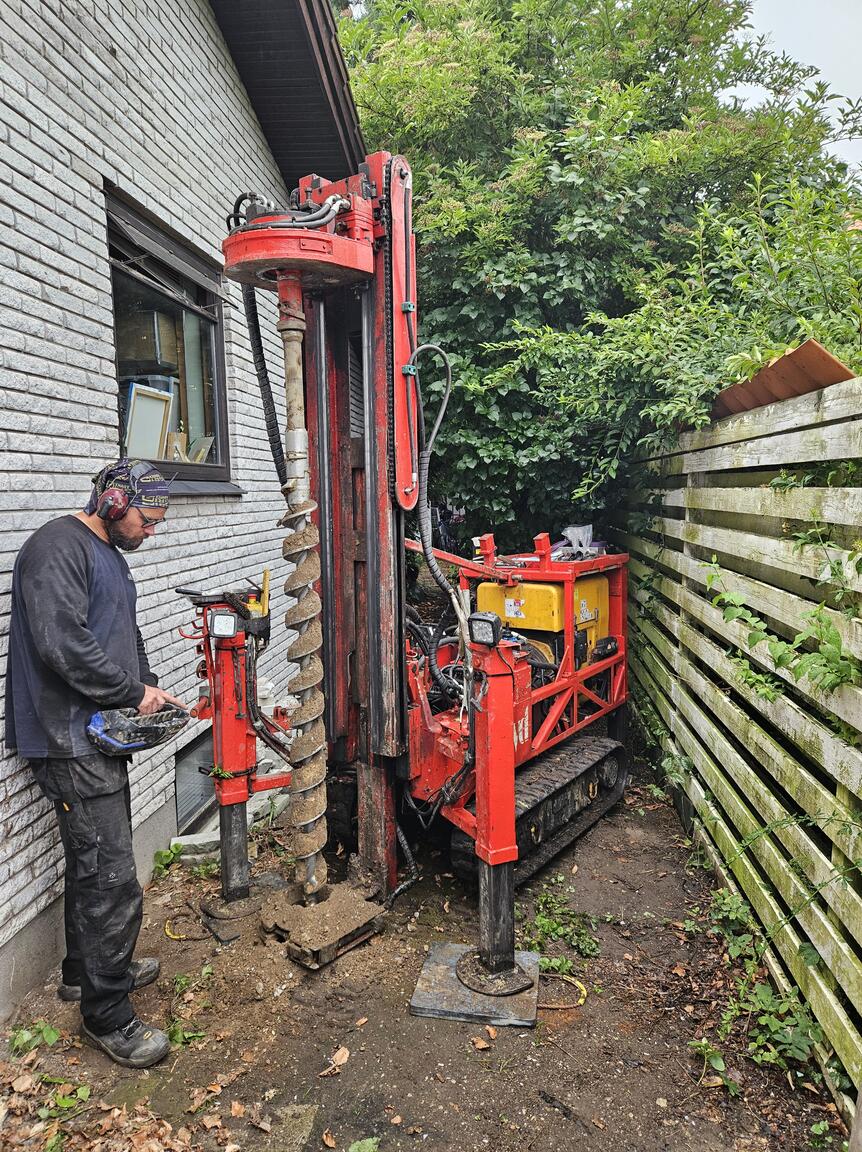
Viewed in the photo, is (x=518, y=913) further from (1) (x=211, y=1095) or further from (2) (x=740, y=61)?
(2) (x=740, y=61)

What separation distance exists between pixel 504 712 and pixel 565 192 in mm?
6591

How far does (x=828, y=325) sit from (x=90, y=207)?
3613mm

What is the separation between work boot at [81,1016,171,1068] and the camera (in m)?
2.76

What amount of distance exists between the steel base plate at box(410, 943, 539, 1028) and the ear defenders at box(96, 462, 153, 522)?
2.34 m

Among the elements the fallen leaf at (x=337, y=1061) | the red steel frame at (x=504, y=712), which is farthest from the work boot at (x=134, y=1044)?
the red steel frame at (x=504, y=712)

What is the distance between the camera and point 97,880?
2.81 meters

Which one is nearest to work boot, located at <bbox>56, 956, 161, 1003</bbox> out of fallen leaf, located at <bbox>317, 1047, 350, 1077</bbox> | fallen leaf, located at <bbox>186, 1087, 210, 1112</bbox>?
fallen leaf, located at <bbox>186, 1087, 210, 1112</bbox>

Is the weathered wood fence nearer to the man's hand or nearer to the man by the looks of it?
the man's hand

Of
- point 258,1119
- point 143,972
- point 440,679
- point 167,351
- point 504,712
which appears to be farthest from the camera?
point 167,351

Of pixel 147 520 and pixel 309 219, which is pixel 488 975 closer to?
pixel 147 520

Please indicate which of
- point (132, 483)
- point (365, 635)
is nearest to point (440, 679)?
point (365, 635)

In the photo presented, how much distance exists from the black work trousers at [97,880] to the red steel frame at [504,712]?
1.46m

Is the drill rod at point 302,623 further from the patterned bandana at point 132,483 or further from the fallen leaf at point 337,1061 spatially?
the fallen leaf at point 337,1061

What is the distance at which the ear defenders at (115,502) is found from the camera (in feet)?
9.57
